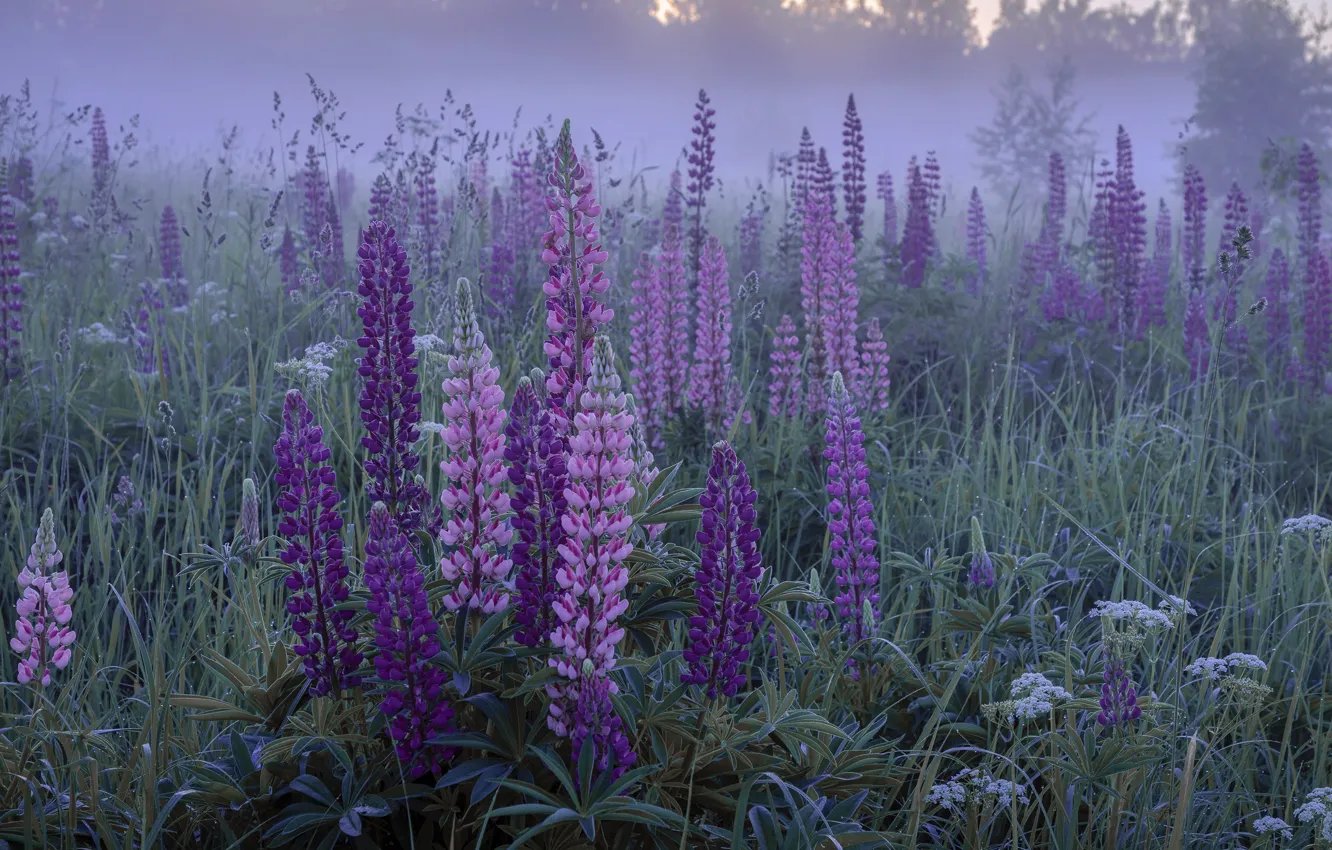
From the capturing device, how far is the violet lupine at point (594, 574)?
A: 1.76 meters

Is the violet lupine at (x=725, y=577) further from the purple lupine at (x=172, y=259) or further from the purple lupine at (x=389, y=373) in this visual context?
the purple lupine at (x=172, y=259)

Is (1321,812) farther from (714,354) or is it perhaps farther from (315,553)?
(714,354)

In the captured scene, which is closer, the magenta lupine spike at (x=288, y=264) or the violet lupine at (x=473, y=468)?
the violet lupine at (x=473, y=468)

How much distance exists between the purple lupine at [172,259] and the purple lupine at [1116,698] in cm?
640

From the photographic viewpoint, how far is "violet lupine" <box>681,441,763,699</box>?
1.90 metres

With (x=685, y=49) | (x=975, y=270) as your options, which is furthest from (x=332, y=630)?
(x=685, y=49)

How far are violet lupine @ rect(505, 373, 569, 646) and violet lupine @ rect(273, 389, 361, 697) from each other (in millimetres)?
359

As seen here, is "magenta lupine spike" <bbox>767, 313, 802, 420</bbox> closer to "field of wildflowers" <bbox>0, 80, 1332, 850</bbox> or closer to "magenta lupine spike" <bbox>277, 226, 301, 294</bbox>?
"field of wildflowers" <bbox>0, 80, 1332, 850</bbox>

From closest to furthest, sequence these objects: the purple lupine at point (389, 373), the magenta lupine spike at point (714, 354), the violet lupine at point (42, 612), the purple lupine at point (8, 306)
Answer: the purple lupine at point (389, 373) → the violet lupine at point (42, 612) → the magenta lupine spike at point (714, 354) → the purple lupine at point (8, 306)

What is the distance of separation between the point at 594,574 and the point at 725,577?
27 centimetres

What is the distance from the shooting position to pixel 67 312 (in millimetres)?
6781

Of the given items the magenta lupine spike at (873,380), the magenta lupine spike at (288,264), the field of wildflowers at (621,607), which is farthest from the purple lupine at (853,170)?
the magenta lupine spike at (288,264)

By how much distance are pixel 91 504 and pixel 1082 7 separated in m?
74.0

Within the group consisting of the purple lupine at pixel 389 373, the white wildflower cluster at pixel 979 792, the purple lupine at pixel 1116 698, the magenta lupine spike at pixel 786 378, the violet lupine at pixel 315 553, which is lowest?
the white wildflower cluster at pixel 979 792
